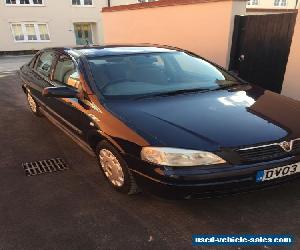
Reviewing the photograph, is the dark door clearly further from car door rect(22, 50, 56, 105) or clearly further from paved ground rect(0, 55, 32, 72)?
paved ground rect(0, 55, 32, 72)

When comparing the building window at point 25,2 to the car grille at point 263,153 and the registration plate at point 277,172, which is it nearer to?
the car grille at point 263,153

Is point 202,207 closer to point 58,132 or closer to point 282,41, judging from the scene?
point 58,132

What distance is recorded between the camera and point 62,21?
24.2m

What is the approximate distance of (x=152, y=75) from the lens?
12.3 feet

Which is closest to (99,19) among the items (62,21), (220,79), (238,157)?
(62,21)

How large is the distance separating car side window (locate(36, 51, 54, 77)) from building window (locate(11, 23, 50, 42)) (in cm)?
2038

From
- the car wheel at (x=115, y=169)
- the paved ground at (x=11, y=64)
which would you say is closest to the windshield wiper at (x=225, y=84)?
the car wheel at (x=115, y=169)

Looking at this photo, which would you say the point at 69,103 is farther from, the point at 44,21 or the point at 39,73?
the point at 44,21

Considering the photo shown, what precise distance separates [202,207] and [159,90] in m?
1.40

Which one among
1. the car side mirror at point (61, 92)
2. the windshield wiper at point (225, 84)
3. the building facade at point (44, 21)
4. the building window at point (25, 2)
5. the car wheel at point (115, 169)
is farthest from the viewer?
the building facade at point (44, 21)

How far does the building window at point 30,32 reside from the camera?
2314 centimetres

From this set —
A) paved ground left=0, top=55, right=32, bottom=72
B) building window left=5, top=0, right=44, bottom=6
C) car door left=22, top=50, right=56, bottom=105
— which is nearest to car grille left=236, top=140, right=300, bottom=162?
car door left=22, top=50, right=56, bottom=105

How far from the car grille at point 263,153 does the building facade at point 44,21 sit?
23285 millimetres

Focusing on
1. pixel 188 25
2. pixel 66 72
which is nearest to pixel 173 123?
pixel 66 72
